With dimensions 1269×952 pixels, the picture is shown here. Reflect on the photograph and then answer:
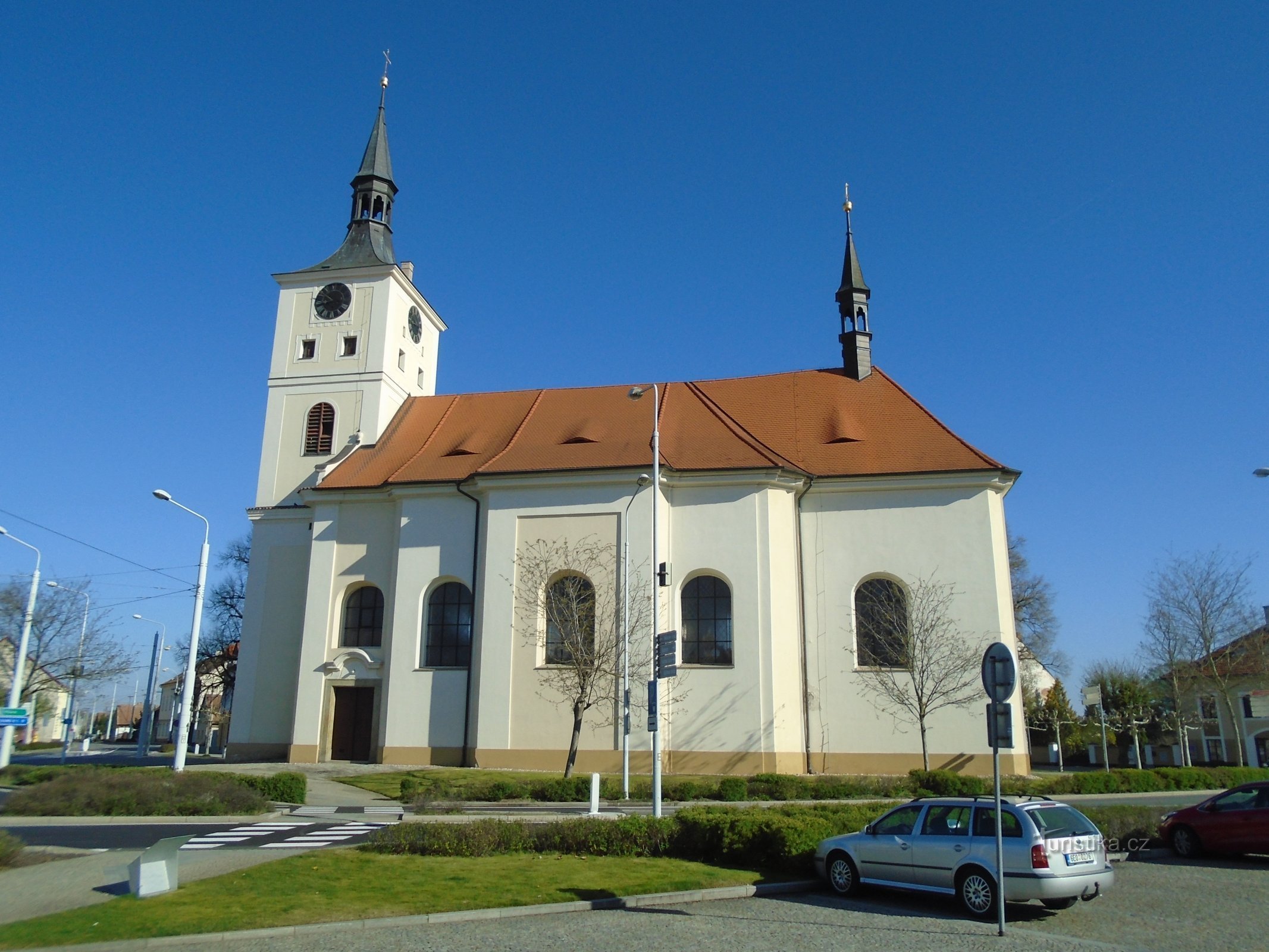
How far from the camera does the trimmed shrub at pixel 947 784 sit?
22.6 m

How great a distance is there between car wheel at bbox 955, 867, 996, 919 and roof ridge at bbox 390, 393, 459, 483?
81.3 feet

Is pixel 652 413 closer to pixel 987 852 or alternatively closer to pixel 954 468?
pixel 954 468

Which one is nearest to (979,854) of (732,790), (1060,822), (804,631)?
(1060,822)

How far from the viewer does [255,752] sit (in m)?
32.2

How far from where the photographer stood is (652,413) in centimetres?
3391

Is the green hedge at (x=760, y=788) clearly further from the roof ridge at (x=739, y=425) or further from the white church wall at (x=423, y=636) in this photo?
the roof ridge at (x=739, y=425)

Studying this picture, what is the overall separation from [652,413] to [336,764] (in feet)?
51.1

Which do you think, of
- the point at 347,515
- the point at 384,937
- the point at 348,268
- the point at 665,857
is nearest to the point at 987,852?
the point at 665,857

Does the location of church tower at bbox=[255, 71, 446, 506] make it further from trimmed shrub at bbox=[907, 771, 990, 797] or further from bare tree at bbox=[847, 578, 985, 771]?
trimmed shrub at bbox=[907, 771, 990, 797]

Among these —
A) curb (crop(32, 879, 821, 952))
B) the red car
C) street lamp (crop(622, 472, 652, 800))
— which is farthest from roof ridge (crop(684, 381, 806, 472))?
curb (crop(32, 879, 821, 952))

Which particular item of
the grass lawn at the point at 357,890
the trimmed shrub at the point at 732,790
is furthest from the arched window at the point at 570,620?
the grass lawn at the point at 357,890

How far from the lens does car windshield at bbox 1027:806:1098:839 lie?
1046 cm

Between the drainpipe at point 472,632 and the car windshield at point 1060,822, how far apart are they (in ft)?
67.2

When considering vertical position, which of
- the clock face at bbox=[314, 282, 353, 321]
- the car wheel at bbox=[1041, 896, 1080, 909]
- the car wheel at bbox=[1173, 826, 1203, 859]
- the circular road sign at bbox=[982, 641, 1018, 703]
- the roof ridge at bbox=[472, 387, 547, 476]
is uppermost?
the clock face at bbox=[314, 282, 353, 321]
